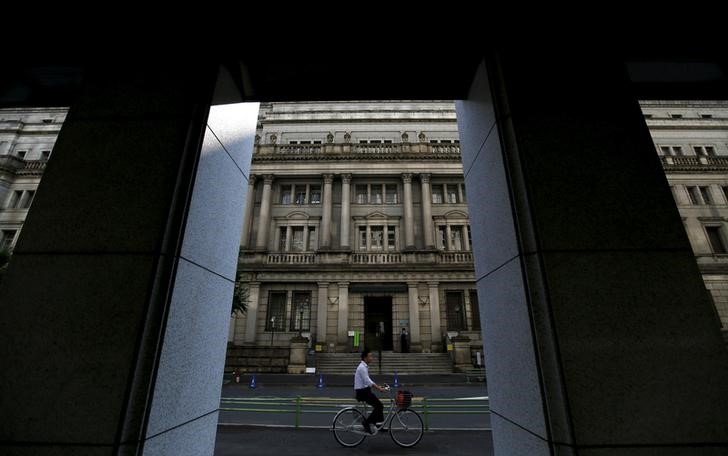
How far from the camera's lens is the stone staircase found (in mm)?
20859

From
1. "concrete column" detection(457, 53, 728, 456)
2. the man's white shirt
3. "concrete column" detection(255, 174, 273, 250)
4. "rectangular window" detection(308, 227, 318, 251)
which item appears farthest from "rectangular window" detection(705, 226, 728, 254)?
"concrete column" detection(255, 174, 273, 250)

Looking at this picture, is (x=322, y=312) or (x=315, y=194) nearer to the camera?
(x=322, y=312)

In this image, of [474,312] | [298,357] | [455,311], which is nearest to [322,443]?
[298,357]

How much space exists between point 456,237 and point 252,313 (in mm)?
18366

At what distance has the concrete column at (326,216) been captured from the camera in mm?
27672

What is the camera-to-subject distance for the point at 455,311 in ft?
86.0

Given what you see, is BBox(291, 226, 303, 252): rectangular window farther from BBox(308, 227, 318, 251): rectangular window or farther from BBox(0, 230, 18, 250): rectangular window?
BBox(0, 230, 18, 250): rectangular window

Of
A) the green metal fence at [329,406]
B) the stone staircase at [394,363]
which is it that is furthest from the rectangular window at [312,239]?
the green metal fence at [329,406]

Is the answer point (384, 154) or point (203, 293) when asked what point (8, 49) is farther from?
point (384, 154)

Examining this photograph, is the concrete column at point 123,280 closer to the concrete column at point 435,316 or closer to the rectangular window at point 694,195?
the concrete column at point 435,316

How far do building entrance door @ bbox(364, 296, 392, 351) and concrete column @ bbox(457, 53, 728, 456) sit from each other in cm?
2400

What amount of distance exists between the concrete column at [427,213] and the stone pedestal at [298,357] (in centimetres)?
1269

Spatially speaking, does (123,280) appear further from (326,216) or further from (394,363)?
(326,216)

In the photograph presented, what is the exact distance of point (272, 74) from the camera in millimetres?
3791
